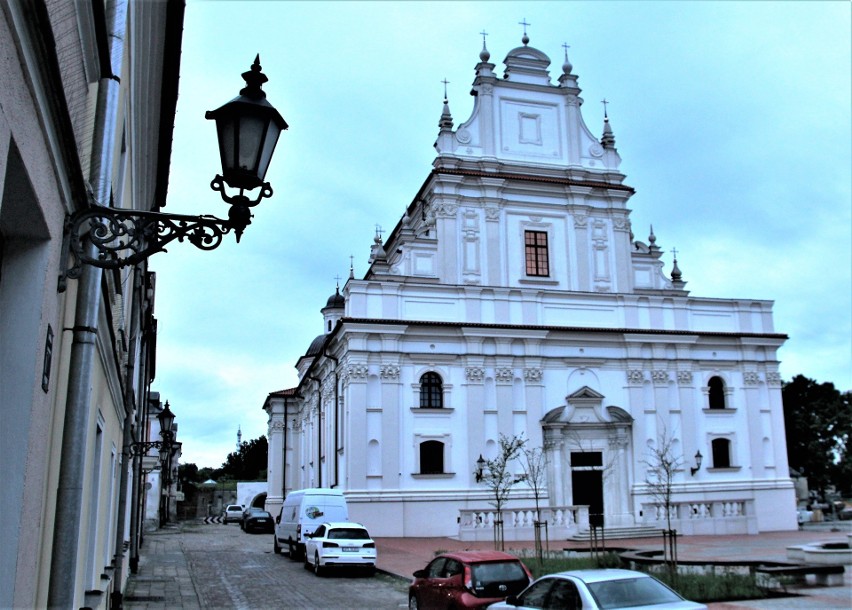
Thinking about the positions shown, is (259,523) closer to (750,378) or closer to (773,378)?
(750,378)

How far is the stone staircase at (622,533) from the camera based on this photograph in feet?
102

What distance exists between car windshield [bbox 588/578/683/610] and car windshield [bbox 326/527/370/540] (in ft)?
48.4

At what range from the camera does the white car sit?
21922 millimetres

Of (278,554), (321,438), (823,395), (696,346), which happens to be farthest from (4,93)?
(823,395)

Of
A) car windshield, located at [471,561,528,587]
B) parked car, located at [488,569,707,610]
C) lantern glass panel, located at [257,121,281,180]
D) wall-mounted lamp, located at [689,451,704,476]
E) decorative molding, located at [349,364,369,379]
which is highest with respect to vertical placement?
decorative molding, located at [349,364,369,379]

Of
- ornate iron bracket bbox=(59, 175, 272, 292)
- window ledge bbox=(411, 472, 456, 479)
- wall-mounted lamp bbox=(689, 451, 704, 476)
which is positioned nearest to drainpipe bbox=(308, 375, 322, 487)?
window ledge bbox=(411, 472, 456, 479)

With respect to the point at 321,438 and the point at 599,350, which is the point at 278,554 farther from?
the point at 599,350

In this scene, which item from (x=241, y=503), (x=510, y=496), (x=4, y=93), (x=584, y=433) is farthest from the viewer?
(x=241, y=503)

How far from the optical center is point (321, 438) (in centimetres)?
4431

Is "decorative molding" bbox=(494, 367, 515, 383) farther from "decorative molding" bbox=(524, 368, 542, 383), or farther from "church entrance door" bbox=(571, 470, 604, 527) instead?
"church entrance door" bbox=(571, 470, 604, 527)

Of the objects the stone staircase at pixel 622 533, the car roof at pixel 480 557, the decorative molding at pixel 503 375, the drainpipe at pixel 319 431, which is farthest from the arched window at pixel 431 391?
the car roof at pixel 480 557

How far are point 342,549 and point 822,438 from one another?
45.7 metres

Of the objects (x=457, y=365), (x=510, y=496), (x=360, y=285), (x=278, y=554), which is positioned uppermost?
(x=360, y=285)

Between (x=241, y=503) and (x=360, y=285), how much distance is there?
131 ft
